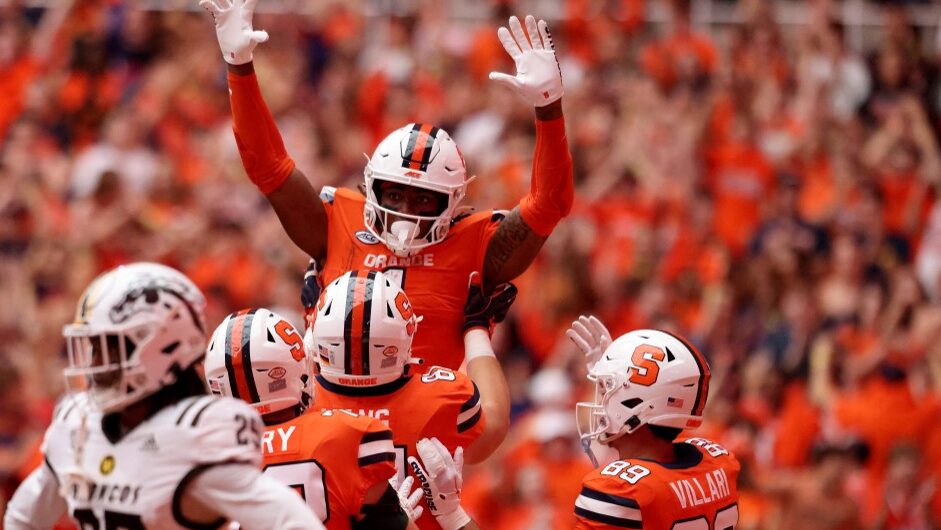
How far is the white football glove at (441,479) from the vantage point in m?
6.31

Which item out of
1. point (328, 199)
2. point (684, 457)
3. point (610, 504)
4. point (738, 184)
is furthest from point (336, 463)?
point (738, 184)

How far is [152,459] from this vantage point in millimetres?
5086

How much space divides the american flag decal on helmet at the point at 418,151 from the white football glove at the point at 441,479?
150cm

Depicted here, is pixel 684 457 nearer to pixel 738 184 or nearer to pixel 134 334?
pixel 134 334

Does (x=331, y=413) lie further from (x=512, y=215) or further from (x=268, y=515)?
(x=512, y=215)

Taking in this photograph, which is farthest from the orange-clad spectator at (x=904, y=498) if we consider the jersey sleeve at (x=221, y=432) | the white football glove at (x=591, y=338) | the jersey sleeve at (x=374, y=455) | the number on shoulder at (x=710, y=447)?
the jersey sleeve at (x=221, y=432)

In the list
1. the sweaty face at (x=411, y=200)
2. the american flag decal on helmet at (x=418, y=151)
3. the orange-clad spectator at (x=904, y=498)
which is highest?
the american flag decal on helmet at (x=418, y=151)

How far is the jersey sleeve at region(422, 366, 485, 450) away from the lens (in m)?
6.57

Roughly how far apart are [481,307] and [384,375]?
1400 millimetres

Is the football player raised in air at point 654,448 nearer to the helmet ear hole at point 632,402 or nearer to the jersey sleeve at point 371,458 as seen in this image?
the helmet ear hole at point 632,402

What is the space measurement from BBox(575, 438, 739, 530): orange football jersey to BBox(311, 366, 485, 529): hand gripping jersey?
55 cm

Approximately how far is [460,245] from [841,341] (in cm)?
546

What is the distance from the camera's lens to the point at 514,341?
13.4 meters

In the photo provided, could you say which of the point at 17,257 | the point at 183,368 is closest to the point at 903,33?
the point at 17,257
